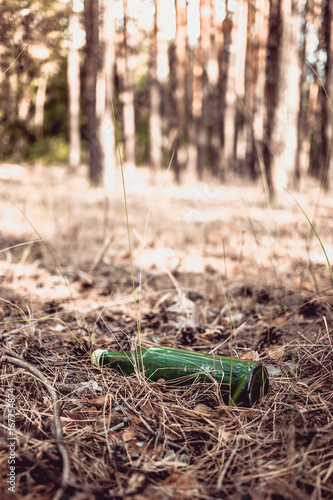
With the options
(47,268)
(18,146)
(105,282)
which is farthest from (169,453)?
(18,146)

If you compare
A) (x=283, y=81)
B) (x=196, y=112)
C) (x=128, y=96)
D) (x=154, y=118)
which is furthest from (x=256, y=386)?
(x=196, y=112)

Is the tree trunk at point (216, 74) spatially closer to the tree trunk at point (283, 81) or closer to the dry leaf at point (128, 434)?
the tree trunk at point (283, 81)

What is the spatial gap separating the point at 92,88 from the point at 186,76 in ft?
10.6

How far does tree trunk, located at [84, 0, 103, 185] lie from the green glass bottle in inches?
316

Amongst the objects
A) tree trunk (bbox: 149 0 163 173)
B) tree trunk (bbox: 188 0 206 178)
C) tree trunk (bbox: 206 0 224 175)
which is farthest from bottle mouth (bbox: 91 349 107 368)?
tree trunk (bbox: 188 0 206 178)

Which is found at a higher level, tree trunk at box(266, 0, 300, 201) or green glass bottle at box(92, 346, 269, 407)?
tree trunk at box(266, 0, 300, 201)

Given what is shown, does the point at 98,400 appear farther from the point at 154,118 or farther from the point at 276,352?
the point at 154,118

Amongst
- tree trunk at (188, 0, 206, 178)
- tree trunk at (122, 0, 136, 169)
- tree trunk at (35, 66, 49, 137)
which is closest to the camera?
tree trunk at (122, 0, 136, 169)

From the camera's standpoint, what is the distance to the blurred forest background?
13.8 feet

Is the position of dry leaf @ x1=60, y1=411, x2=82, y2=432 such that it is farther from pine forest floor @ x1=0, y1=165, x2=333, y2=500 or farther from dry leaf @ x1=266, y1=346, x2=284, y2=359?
dry leaf @ x1=266, y1=346, x2=284, y2=359

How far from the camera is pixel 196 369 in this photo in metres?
1.40

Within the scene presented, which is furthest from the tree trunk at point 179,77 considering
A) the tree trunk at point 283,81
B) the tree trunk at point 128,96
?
the tree trunk at point 283,81

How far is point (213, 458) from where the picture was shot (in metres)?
1.08

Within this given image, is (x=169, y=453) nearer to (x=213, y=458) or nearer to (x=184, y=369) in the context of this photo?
(x=213, y=458)
